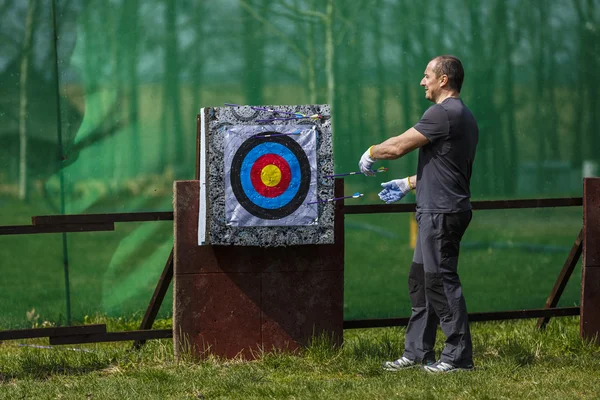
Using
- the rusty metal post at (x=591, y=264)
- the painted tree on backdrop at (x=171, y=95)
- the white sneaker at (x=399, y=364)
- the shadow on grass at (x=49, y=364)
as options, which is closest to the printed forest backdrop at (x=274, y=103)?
the painted tree on backdrop at (x=171, y=95)

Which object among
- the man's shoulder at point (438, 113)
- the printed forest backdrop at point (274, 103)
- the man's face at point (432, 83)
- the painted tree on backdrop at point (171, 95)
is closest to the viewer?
the man's shoulder at point (438, 113)

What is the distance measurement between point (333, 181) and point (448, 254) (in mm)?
806

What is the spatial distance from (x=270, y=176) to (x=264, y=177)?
35mm

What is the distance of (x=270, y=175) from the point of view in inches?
226

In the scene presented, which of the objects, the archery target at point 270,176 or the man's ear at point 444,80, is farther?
the archery target at point 270,176

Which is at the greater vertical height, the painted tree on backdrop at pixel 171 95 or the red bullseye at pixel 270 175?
the painted tree on backdrop at pixel 171 95

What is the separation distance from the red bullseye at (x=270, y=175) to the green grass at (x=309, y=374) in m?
0.92

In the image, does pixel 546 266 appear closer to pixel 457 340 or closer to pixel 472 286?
pixel 472 286

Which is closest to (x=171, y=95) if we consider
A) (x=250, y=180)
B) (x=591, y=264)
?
(x=250, y=180)

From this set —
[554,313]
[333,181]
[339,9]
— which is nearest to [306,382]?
[333,181]

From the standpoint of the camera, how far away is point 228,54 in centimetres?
733

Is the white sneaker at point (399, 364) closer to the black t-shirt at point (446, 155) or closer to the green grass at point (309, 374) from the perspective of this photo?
the green grass at point (309, 374)

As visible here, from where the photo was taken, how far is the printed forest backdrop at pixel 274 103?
708cm

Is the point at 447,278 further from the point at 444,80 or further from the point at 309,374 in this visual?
the point at 444,80
